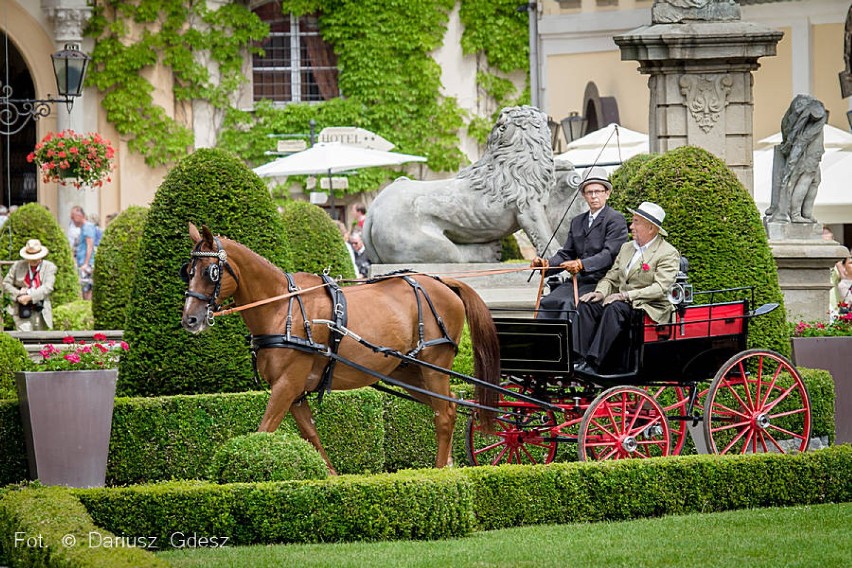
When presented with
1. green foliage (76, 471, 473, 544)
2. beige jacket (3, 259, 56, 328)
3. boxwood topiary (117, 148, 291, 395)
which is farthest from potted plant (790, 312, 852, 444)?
beige jacket (3, 259, 56, 328)

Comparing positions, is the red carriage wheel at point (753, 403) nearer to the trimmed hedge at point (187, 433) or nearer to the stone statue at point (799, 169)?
the trimmed hedge at point (187, 433)

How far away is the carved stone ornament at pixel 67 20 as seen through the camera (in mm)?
30203

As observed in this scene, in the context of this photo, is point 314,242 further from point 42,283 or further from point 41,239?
point 41,239

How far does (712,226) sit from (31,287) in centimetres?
1056

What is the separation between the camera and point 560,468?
29.5ft

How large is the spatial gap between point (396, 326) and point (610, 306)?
138cm

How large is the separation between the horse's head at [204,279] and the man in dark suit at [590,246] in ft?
7.46

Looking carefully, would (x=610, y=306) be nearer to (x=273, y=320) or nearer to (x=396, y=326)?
(x=396, y=326)

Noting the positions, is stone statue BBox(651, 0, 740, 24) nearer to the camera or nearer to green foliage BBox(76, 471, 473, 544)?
the camera

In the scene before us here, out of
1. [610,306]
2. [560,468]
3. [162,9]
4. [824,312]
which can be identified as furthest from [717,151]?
[162,9]

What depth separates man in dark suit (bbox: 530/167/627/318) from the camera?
10.2 meters

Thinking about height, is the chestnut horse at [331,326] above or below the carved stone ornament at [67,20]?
below

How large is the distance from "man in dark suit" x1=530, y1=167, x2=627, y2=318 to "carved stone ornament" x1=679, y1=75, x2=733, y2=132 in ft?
18.5

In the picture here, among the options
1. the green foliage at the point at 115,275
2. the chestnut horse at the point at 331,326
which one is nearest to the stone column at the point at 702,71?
the chestnut horse at the point at 331,326
